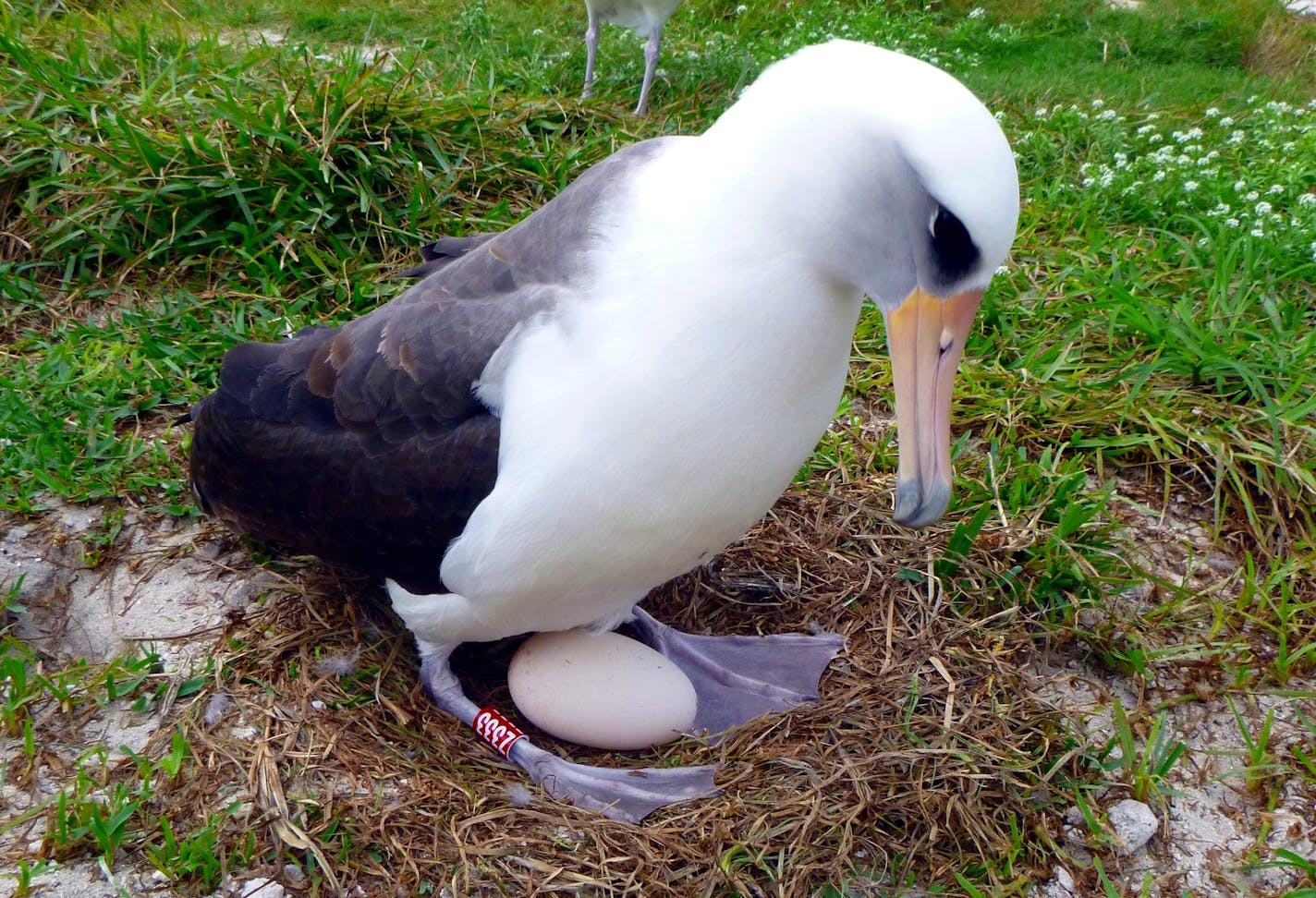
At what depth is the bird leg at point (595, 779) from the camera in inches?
113

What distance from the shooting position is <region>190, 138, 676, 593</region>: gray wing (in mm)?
2629

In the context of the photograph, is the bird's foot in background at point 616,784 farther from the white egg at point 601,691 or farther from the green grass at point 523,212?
the green grass at point 523,212

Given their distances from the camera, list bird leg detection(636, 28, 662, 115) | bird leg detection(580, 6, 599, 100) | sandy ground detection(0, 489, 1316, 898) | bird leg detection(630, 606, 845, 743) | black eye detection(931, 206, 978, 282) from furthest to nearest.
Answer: bird leg detection(580, 6, 599, 100) < bird leg detection(636, 28, 662, 115) < bird leg detection(630, 606, 845, 743) < sandy ground detection(0, 489, 1316, 898) < black eye detection(931, 206, 978, 282)

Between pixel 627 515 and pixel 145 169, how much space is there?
307 cm

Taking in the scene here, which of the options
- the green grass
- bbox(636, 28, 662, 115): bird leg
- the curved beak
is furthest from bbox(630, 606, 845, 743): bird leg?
bbox(636, 28, 662, 115): bird leg

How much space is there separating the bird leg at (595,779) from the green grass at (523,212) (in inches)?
12.2

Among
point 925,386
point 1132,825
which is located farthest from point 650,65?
point 1132,825

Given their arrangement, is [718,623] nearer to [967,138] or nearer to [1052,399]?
[1052,399]

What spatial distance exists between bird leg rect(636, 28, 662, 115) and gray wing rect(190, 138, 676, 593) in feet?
10.2

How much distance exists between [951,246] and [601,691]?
1514 mm

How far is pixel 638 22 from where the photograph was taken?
627 cm

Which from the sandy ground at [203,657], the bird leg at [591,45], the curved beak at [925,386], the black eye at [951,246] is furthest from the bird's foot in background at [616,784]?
the bird leg at [591,45]

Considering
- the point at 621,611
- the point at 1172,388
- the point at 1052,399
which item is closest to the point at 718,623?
the point at 621,611

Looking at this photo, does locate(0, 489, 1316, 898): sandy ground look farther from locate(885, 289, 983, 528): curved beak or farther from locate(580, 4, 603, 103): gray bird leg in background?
locate(580, 4, 603, 103): gray bird leg in background
